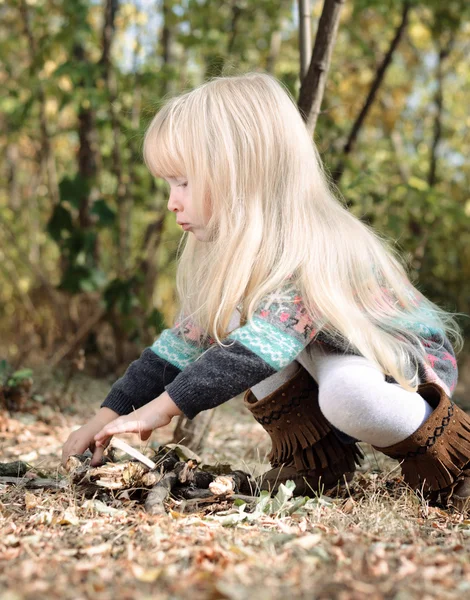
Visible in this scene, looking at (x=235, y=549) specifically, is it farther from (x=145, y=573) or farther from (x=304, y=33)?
(x=304, y=33)

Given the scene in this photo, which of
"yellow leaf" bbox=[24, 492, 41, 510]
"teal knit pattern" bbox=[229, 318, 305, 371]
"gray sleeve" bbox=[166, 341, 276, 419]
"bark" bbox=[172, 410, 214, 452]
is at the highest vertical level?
"teal knit pattern" bbox=[229, 318, 305, 371]

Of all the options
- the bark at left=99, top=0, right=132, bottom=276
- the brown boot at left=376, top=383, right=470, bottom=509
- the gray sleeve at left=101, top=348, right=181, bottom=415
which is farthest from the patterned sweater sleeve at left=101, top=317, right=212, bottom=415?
the bark at left=99, top=0, right=132, bottom=276

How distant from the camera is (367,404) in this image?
1.43 meters

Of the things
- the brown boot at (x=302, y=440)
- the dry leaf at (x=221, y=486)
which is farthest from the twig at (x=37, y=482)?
the brown boot at (x=302, y=440)

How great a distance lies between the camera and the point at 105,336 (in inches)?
140

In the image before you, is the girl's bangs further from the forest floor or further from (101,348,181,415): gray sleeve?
the forest floor

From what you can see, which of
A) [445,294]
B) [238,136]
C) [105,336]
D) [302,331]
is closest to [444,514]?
[302,331]

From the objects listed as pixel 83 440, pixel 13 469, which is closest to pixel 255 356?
pixel 83 440

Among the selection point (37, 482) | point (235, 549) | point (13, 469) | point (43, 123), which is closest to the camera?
point (235, 549)

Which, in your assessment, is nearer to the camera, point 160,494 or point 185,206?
point 160,494

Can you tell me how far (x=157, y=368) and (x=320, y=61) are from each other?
0.94 m

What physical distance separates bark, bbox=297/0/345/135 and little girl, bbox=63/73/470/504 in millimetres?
310

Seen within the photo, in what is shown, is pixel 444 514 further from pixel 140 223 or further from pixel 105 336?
pixel 140 223

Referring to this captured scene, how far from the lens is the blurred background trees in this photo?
3055mm
